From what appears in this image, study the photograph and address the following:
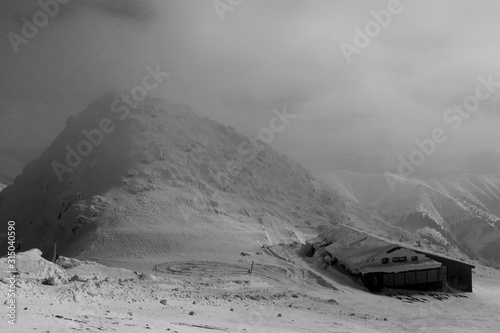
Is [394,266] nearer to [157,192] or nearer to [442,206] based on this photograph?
[157,192]

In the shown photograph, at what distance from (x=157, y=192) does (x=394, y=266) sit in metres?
26.8

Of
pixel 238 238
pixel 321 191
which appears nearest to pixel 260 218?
pixel 238 238

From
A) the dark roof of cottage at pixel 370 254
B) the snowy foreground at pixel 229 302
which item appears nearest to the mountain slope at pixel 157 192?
the snowy foreground at pixel 229 302

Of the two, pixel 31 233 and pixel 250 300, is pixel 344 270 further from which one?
pixel 31 233

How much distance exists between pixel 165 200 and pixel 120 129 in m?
21.8

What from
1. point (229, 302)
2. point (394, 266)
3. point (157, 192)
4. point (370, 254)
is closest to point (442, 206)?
point (370, 254)

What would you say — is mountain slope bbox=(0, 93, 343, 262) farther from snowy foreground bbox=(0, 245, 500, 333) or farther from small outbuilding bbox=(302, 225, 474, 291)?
small outbuilding bbox=(302, 225, 474, 291)

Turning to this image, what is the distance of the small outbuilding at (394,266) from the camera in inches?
1388

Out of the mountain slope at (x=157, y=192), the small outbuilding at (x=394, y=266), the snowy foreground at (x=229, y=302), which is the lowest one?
the snowy foreground at (x=229, y=302)

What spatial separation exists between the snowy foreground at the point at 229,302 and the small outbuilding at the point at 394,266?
1104 mm

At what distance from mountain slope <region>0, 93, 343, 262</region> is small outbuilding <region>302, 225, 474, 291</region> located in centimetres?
855

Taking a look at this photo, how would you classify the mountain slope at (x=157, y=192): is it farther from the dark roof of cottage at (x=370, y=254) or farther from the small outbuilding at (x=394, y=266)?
the small outbuilding at (x=394, y=266)

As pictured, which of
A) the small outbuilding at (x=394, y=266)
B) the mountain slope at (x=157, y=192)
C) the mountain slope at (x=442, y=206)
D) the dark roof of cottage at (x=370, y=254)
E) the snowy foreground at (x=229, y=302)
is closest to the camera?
the snowy foreground at (x=229, y=302)

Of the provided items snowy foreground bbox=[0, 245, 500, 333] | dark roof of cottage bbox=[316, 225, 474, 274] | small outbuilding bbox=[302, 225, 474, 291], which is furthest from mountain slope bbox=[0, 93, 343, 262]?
small outbuilding bbox=[302, 225, 474, 291]
